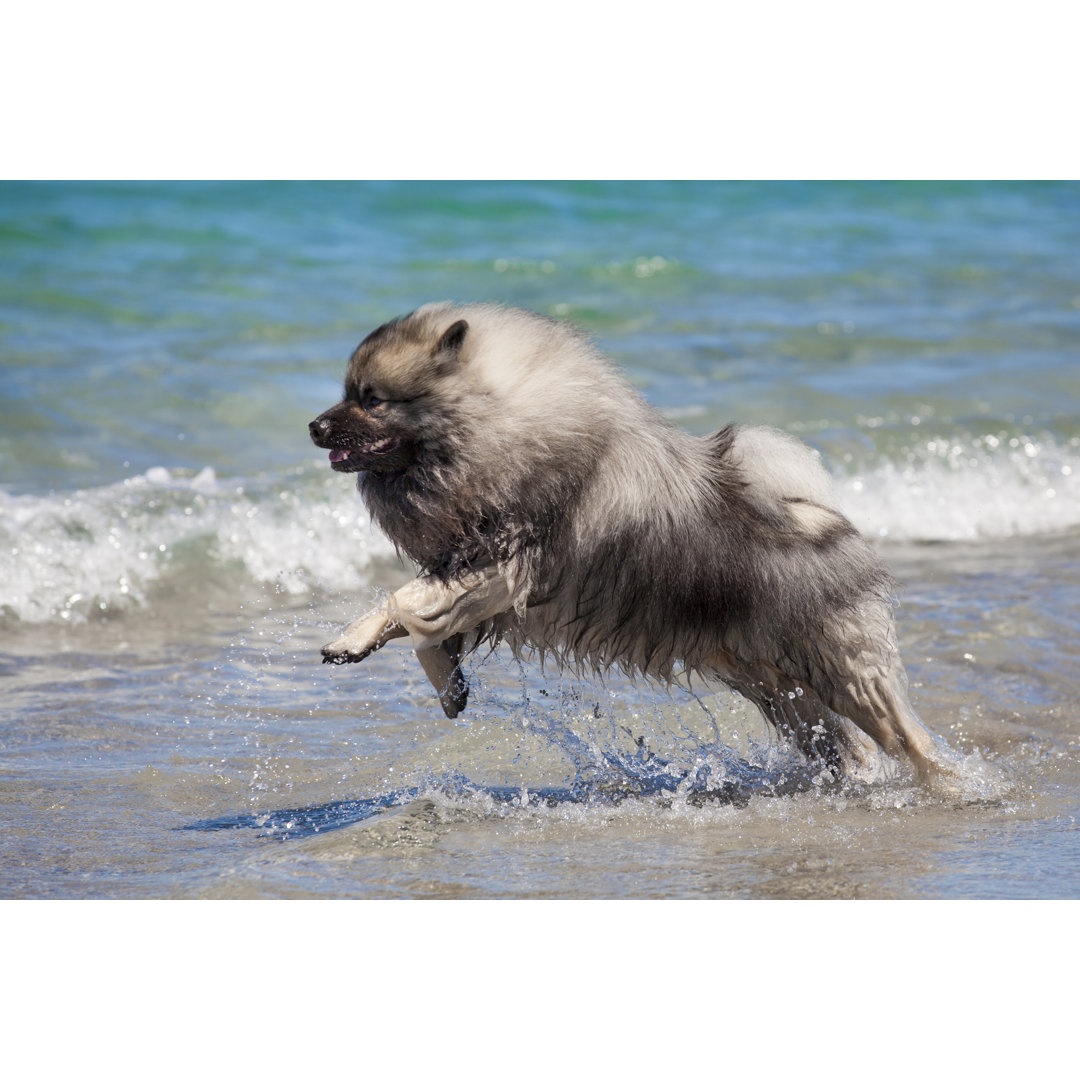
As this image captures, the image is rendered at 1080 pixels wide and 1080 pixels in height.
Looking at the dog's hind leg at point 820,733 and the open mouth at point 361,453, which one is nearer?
the open mouth at point 361,453

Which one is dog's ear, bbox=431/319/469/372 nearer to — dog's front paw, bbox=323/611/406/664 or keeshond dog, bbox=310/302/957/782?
keeshond dog, bbox=310/302/957/782

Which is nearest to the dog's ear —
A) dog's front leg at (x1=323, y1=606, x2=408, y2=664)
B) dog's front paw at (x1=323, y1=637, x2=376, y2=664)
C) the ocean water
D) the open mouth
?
the open mouth

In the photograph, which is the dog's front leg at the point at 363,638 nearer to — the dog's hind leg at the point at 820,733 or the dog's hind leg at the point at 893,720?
the dog's hind leg at the point at 820,733

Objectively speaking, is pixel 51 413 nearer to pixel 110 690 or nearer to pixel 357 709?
pixel 110 690

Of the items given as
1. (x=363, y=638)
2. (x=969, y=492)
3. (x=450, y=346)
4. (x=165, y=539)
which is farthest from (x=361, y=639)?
(x=969, y=492)

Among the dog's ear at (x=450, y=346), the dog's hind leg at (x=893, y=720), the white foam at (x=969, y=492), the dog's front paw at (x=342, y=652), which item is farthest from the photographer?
the white foam at (x=969, y=492)

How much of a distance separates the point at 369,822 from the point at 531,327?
1.74m

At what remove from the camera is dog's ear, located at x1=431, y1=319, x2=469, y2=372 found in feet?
14.1

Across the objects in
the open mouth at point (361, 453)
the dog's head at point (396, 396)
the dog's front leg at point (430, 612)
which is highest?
the dog's head at point (396, 396)

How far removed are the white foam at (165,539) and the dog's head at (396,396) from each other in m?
3.36

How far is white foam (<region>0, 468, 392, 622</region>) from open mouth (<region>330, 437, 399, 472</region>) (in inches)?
130

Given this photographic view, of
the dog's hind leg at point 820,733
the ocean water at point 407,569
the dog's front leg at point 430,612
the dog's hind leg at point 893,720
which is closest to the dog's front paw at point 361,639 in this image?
the dog's front leg at point 430,612

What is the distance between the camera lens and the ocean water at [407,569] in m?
4.36

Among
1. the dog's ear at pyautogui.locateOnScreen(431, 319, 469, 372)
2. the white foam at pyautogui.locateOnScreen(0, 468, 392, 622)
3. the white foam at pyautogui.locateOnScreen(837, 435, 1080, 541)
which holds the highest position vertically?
the dog's ear at pyautogui.locateOnScreen(431, 319, 469, 372)
